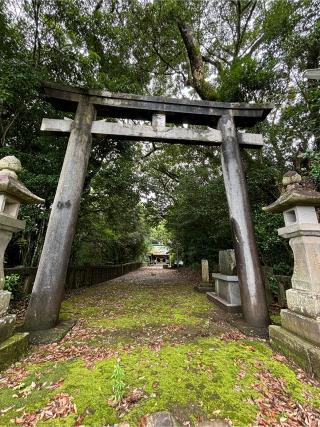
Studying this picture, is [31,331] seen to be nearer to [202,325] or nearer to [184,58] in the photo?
[202,325]

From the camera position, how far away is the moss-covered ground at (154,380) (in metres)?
1.93

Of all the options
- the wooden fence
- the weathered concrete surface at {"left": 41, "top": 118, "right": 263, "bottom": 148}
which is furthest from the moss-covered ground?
the weathered concrete surface at {"left": 41, "top": 118, "right": 263, "bottom": 148}

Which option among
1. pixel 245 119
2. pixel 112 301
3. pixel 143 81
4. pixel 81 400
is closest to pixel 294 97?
pixel 245 119

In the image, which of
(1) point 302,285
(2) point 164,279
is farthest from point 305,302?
(2) point 164,279

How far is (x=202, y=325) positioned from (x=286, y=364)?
5.59 ft

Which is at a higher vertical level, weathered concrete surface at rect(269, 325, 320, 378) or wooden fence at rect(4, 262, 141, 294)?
wooden fence at rect(4, 262, 141, 294)

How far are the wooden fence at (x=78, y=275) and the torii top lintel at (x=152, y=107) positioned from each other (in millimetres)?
4405

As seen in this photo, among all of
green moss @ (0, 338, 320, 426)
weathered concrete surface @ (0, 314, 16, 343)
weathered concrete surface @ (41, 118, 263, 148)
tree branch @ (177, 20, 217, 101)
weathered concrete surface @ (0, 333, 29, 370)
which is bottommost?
green moss @ (0, 338, 320, 426)

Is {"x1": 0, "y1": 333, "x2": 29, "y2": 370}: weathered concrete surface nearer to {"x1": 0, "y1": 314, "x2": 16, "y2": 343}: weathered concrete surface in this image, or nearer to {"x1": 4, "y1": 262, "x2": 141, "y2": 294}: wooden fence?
{"x1": 0, "y1": 314, "x2": 16, "y2": 343}: weathered concrete surface

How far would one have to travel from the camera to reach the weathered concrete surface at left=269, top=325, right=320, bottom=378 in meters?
2.53

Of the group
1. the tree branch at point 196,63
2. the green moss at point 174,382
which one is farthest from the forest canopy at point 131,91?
the green moss at point 174,382

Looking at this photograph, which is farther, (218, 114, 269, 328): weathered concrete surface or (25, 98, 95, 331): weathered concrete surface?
(218, 114, 269, 328): weathered concrete surface

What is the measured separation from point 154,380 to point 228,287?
3743mm

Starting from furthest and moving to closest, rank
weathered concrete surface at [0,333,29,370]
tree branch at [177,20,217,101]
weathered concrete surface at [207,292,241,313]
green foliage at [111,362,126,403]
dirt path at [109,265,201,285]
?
1. dirt path at [109,265,201,285]
2. tree branch at [177,20,217,101]
3. weathered concrete surface at [207,292,241,313]
4. weathered concrete surface at [0,333,29,370]
5. green foliage at [111,362,126,403]
